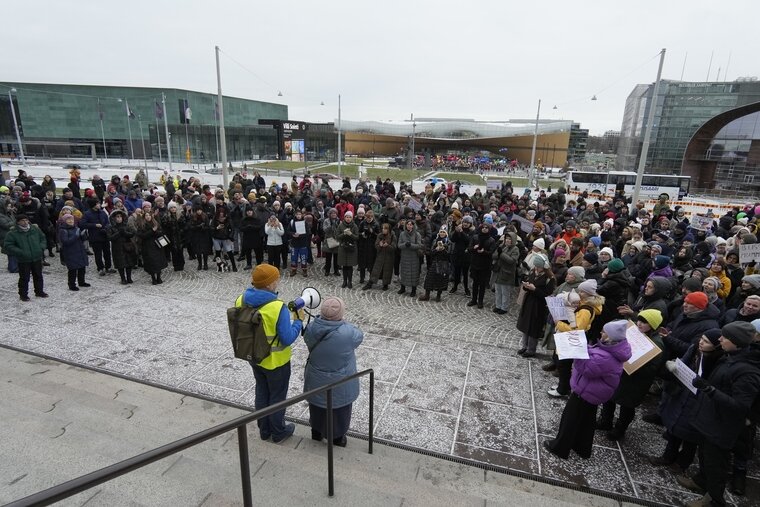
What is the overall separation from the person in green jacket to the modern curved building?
72509 millimetres

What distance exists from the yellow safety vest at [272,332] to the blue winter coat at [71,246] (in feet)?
22.4

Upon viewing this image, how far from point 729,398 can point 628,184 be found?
3614 cm

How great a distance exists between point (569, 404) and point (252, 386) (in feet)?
12.5

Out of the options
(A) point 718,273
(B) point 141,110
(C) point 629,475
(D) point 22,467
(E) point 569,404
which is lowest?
(C) point 629,475

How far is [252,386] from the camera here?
541cm

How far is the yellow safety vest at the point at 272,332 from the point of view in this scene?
3.74 metres

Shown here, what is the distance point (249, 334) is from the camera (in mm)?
3764

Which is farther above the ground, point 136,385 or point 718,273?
point 718,273

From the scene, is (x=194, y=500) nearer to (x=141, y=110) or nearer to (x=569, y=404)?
(x=569, y=404)

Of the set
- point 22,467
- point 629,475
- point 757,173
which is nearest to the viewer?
point 22,467

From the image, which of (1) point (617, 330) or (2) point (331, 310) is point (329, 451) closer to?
(2) point (331, 310)

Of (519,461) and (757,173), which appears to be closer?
(519,461)

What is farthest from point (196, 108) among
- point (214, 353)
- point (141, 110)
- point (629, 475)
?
point (629, 475)

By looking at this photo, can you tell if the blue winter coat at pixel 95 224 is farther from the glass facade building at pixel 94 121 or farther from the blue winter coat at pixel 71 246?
the glass facade building at pixel 94 121
